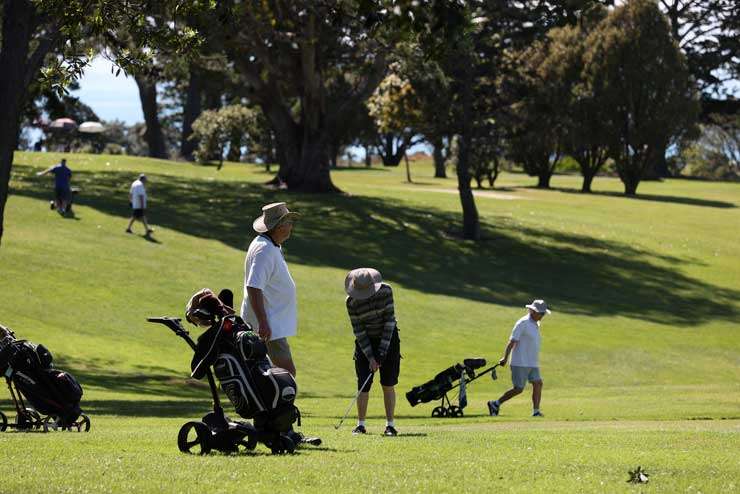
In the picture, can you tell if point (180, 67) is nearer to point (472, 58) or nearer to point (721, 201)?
point (472, 58)

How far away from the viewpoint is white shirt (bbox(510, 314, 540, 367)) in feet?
66.7

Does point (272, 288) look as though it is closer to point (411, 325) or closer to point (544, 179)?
point (411, 325)

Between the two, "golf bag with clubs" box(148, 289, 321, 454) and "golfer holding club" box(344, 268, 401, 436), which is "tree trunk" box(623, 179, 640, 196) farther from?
"golf bag with clubs" box(148, 289, 321, 454)

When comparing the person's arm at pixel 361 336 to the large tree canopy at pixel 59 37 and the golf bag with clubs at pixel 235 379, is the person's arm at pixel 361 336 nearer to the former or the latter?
the golf bag with clubs at pixel 235 379

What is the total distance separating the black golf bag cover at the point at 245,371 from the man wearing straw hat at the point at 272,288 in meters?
1.22

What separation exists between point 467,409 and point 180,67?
2045 cm

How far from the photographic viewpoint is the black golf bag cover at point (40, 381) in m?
12.7

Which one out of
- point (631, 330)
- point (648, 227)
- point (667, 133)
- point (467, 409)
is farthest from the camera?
point (667, 133)

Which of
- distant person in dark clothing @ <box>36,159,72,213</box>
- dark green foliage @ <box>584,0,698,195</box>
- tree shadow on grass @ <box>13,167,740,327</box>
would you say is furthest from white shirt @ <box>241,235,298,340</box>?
dark green foliage @ <box>584,0,698,195</box>

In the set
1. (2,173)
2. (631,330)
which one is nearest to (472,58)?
(631,330)

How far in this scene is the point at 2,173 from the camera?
708 inches

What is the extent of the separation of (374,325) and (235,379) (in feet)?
10.2

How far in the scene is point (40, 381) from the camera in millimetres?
12914

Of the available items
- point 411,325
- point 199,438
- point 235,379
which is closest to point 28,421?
point 199,438
